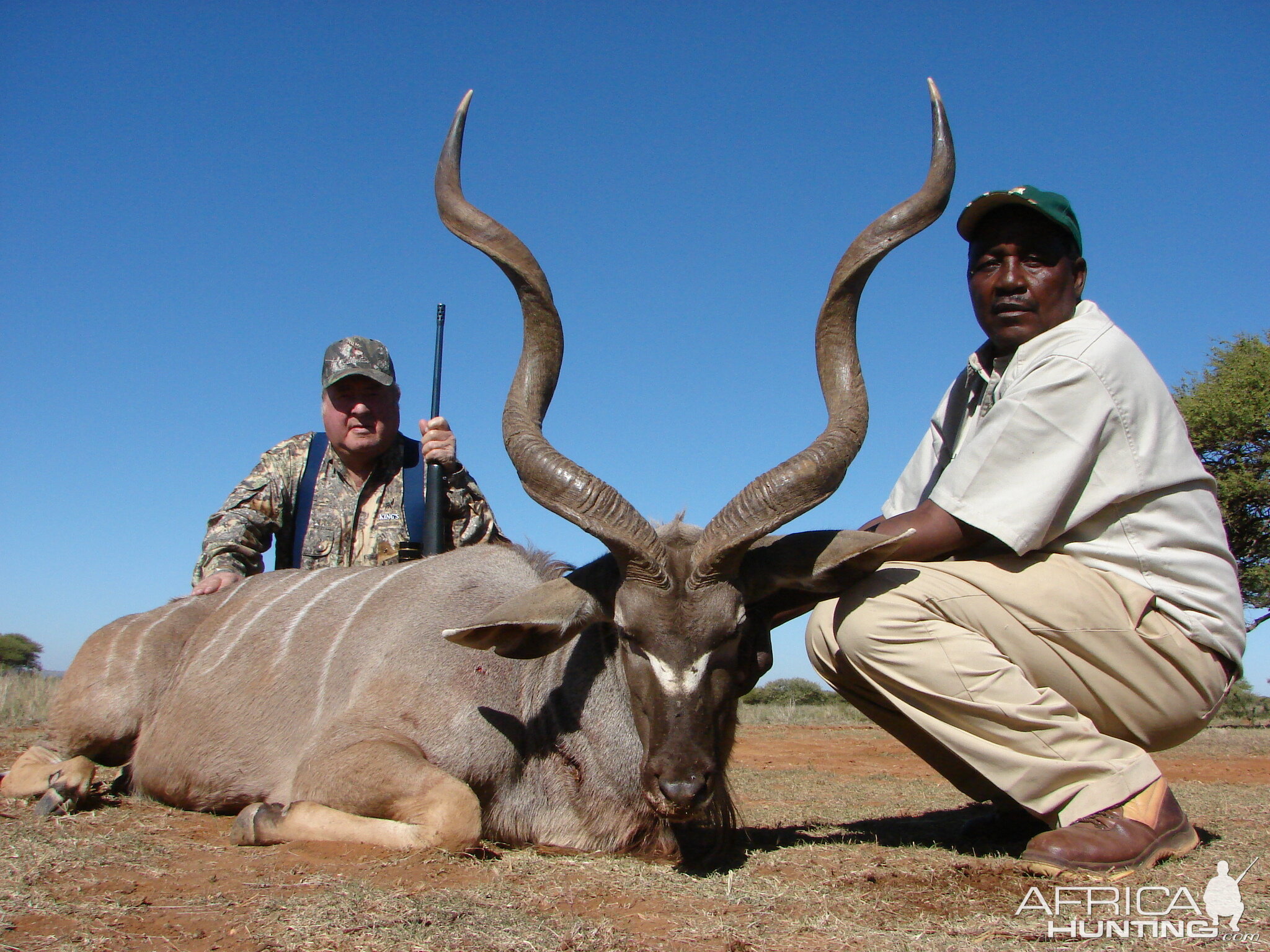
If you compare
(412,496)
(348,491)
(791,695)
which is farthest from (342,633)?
(791,695)

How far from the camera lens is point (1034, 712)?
391cm

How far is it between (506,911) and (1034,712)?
82.2 inches

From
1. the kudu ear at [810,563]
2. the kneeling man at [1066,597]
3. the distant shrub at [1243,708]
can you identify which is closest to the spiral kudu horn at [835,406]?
the kudu ear at [810,563]

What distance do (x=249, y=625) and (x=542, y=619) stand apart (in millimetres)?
2505

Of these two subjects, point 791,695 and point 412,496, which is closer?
point 412,496

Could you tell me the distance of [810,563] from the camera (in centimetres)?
429

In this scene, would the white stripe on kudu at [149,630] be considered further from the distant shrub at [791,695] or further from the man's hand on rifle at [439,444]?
the distant shrub at [791,695]

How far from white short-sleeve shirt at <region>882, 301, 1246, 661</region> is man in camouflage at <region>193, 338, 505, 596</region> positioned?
12.5ft

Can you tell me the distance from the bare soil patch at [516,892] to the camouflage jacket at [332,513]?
2.29m

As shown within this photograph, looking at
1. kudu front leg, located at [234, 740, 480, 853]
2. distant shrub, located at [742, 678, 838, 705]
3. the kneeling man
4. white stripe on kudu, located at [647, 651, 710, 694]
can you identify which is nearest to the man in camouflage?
kudu front leg, located at [234, 740, 480, 853]

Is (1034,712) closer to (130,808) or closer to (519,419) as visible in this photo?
(519,419)

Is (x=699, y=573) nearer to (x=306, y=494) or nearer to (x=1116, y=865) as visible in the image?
(x=1116, y=865)

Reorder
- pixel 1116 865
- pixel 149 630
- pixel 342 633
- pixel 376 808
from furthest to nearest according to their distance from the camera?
pixel 149 630 → pixel 342 633 → pixel 376 808 → pixel 1116 865

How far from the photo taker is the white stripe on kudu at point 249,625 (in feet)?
19.1
